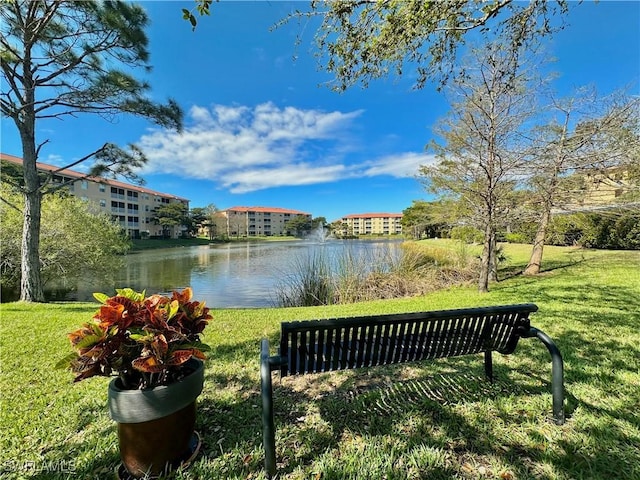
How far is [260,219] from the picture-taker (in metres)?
82.3

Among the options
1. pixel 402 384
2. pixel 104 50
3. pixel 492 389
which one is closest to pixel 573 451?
pixel 492 389

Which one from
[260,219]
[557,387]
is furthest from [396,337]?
[260,219]

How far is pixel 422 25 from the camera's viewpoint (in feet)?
9.36

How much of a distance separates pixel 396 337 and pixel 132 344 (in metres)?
1.56

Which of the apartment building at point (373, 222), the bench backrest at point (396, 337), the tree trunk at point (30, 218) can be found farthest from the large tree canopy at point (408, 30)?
the apartment building at point (373, 222)

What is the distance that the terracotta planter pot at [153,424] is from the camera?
1.37 meters

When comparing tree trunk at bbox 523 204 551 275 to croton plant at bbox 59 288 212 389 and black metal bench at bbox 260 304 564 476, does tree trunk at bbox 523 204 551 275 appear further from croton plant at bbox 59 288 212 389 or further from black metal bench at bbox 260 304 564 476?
croton plant at bbox 59 288 212 389

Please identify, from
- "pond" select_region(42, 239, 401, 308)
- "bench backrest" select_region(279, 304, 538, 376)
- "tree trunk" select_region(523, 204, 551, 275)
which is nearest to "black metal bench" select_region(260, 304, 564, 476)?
"bench backrest" select_region(279, 304, 538, 376)

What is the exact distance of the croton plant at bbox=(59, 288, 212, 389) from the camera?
1.34 m

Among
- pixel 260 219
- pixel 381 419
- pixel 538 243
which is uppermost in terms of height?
pixel 260 219

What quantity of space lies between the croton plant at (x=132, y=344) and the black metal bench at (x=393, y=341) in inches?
18.8

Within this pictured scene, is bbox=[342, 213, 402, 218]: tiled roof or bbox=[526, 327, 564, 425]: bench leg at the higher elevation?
bbox=[342, 213, 402, 218]: tiled roof

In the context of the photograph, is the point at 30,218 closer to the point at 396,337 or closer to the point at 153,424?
the point at 153,424

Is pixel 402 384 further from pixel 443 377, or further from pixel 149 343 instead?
pixel 149 343
